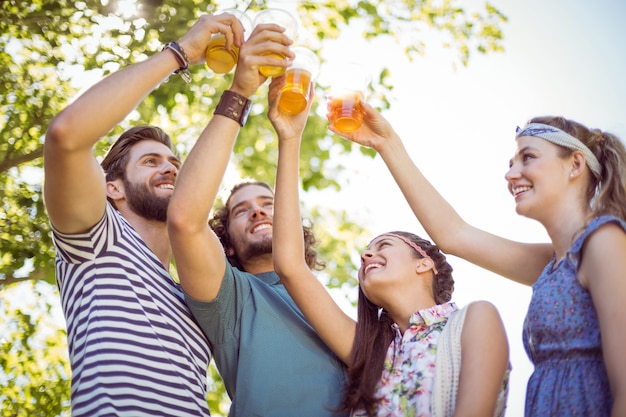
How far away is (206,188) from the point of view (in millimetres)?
2789

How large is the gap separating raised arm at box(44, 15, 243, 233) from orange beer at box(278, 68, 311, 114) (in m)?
0.50

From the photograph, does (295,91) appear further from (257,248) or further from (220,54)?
(257,248)

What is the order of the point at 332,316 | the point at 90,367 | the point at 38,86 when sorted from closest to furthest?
the point at 90,367 → the point at 332,316 → the point at 38,86

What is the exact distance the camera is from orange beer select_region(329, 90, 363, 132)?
10.5 feet

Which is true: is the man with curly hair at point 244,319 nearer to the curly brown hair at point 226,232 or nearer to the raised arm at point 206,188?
the raised arm at point 206,188

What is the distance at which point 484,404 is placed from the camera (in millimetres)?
2555

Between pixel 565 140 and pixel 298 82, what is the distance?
1127 millimetres

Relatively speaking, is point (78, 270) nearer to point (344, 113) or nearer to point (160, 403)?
point (160, 403)

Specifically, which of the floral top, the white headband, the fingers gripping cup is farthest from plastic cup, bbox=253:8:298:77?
the floral top

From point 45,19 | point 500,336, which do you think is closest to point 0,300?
point 45,19

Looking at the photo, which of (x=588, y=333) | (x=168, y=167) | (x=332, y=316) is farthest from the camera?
(x=168, y=167)

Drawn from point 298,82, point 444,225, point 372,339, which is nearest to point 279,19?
point 298,82

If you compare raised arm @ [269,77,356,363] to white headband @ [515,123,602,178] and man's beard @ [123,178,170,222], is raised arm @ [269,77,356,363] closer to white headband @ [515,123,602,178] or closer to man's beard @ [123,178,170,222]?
man's beard @ [123,178,170,222]

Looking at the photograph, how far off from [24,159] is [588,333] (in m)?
4.18
